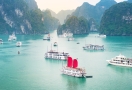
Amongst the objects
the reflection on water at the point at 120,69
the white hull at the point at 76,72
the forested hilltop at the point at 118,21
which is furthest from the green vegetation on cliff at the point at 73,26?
the white hull at the point at 76,72

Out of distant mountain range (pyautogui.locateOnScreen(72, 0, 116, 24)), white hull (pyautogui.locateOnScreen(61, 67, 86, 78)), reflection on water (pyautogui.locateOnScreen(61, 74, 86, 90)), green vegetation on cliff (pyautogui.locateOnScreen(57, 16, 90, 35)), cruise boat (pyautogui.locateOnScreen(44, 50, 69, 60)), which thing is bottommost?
reflection on water (pyautogui.locateOnScreen(61, 74, 86, 90))

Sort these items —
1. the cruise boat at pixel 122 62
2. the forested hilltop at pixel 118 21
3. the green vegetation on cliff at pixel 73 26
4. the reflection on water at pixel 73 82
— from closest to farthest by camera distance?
the reflection on water at pixel 73 82 → the cruise boat at pixel 122 62 → the forested hilltop at pixel 118 21 → the green vegetation on cliff at pixel 73 26

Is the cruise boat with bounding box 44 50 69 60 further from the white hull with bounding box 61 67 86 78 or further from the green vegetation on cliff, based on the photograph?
the green vegetation on cliff

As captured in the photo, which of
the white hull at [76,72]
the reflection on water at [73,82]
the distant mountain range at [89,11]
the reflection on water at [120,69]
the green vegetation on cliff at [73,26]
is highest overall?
the distant mountain range at [89,11]

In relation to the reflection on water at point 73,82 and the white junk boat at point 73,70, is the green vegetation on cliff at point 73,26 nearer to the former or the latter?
the white junk boat at point 73,70

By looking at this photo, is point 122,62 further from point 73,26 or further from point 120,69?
point 73,26

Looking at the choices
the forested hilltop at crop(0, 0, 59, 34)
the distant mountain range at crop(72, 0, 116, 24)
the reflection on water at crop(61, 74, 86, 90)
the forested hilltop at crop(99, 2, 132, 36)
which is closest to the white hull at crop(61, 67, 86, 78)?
the reflection on water at crop(61, 74, 86, 90)

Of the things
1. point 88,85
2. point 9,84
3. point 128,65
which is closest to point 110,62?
point 128,65

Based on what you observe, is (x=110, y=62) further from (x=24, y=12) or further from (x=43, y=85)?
(x=24, y=12)
